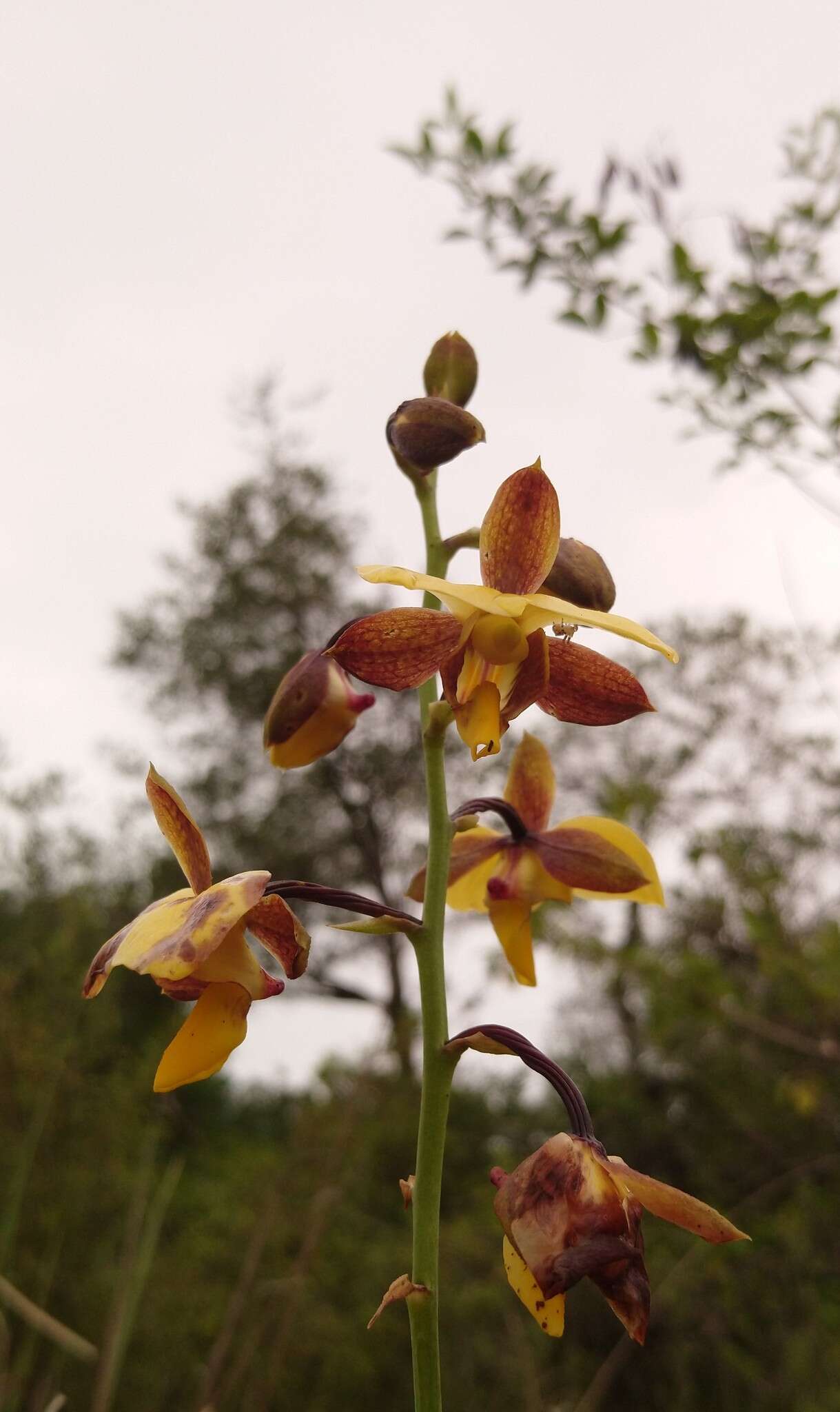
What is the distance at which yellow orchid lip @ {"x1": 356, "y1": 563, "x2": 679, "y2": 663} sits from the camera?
689 millimetres

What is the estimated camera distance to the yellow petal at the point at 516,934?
952 mm

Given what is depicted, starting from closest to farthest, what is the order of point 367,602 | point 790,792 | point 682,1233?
1. point 682,1233
2. point 790,792
3. point 367,602

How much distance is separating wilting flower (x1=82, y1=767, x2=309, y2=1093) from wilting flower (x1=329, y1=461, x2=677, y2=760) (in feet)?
0.59

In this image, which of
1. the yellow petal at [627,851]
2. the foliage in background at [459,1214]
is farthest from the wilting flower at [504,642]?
the foliage in background at [459,1214]

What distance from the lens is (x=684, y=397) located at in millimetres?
2066

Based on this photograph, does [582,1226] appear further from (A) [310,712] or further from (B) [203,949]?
(A) [310,712]

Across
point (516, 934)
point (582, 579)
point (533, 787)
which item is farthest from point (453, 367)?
point (516, 934)

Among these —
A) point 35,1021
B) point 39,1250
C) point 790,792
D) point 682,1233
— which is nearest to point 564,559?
point 39,1250

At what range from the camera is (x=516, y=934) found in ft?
3.14

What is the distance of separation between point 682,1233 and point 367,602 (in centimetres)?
807

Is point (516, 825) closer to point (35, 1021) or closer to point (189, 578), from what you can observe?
point (35, 1021)

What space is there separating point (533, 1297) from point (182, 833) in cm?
40

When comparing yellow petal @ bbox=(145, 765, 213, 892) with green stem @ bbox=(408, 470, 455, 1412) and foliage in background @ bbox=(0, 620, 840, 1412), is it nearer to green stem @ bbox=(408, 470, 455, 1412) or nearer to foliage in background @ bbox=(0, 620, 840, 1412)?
green stem @ bbox=(408, 470, 455, 1412)

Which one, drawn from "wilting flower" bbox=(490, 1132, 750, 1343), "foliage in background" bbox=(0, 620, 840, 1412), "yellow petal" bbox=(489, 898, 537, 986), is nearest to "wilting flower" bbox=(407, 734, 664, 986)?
"yellow petal" bbox=(489, 898, 537, 986)
